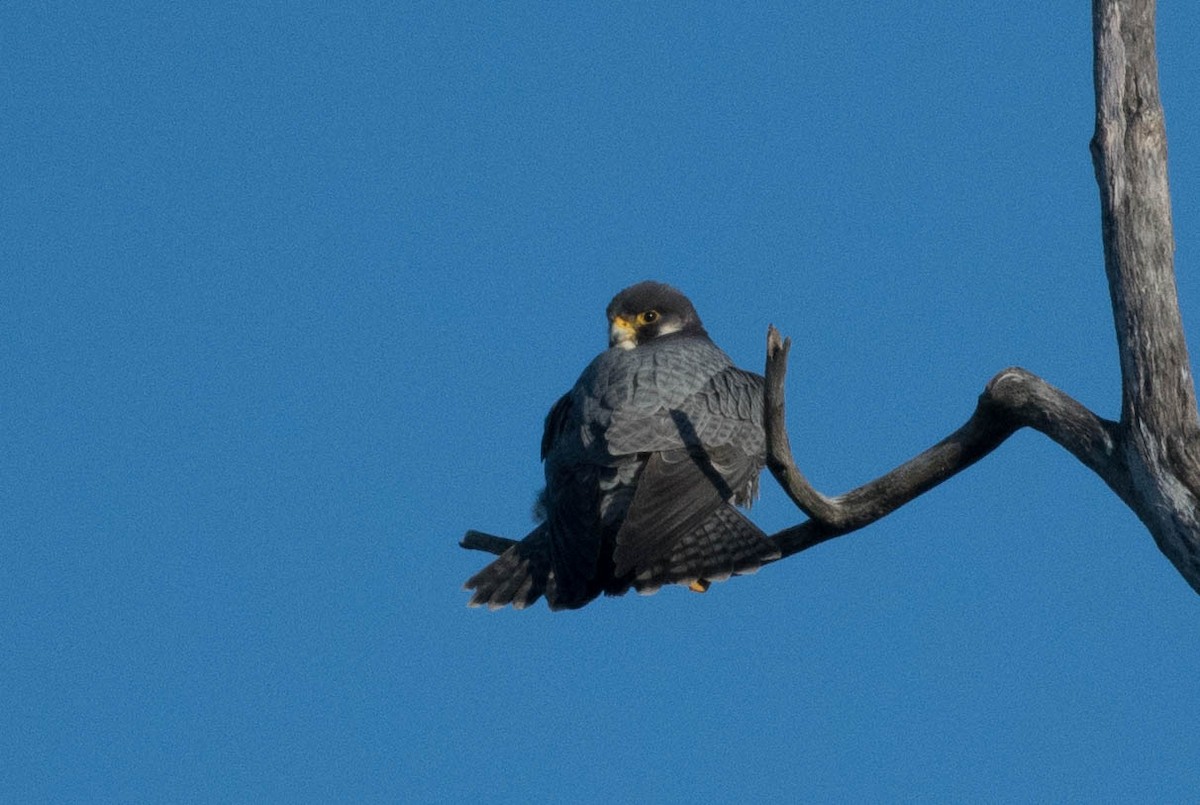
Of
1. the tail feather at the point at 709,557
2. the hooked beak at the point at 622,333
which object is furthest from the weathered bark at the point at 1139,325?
the hooked beak at the point at 622,333

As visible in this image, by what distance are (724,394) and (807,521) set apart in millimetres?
816

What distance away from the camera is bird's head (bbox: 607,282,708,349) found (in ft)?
22.8

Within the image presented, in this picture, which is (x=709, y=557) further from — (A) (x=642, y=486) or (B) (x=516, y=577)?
(B) (x=516, y=577)

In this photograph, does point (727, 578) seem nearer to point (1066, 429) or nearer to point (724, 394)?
point (724, 394)

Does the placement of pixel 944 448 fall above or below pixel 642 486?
below

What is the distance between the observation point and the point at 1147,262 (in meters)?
4.41

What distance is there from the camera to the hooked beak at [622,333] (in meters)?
6.92

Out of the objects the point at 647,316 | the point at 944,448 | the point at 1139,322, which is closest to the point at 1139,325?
the point at 1139,322

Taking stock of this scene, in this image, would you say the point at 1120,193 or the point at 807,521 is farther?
the point at 807,521

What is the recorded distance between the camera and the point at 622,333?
6941mm

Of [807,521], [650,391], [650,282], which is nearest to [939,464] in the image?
[807,521]

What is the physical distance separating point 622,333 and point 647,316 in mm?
153

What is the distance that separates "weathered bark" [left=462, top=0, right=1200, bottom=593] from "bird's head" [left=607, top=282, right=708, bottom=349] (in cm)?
225

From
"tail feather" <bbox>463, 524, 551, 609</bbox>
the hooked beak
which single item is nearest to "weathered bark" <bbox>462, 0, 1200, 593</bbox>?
"tail feather" <bbox>463, 524, 551, 609</bbox>
